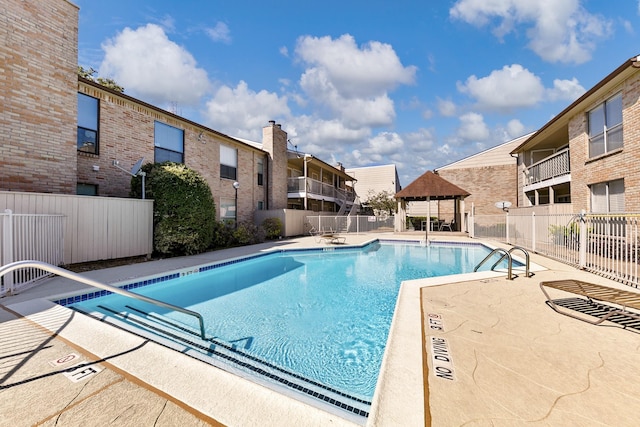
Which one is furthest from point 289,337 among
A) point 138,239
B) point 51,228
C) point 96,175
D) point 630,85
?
point 630,85

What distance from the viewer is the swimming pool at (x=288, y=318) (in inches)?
137

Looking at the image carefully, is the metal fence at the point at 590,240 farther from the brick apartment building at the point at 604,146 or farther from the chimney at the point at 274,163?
the chimney at the point at 274,163

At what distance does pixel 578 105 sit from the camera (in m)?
11.8

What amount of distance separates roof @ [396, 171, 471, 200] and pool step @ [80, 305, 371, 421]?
59.4 feet

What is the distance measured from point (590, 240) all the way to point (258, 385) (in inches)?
345

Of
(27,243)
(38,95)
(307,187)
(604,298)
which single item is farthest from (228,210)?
(604,298)

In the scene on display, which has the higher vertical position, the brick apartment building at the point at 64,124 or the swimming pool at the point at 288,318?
the brick apartment building at the point at 64,124

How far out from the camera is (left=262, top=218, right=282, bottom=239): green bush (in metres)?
17.4

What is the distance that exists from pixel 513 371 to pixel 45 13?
13.7 m

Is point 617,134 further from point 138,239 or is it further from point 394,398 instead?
point 138,239

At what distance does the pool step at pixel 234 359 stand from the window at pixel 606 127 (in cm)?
1383

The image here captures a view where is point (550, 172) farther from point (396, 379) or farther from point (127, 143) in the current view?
point (127, 143)

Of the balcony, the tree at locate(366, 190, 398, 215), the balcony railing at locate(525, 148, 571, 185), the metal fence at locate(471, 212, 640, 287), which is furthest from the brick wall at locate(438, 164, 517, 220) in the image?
the metal fence at locate(471, 212, 640, 287)

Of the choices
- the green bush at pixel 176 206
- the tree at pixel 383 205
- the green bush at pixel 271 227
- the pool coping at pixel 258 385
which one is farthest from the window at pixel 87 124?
the tree at pixel 383 205
